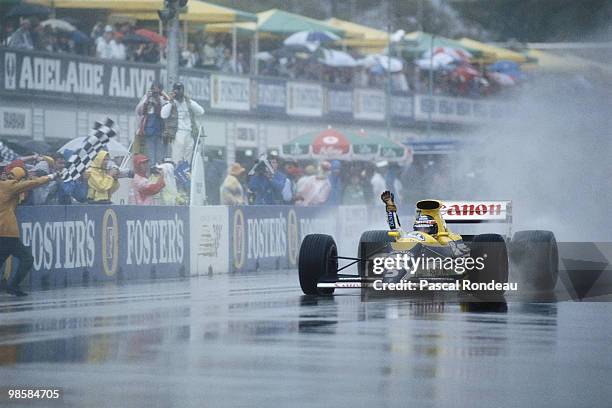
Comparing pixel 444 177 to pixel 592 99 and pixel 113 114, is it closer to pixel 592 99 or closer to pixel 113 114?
pixel 592 99

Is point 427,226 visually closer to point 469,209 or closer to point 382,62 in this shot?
point 469,209

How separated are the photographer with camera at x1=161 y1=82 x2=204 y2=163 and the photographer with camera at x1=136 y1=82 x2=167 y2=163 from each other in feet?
0.38

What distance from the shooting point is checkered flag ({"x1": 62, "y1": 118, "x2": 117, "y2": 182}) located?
2303 cm

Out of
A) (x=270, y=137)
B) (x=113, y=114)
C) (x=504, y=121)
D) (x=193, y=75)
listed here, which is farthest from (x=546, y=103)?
(x=113, y=114)

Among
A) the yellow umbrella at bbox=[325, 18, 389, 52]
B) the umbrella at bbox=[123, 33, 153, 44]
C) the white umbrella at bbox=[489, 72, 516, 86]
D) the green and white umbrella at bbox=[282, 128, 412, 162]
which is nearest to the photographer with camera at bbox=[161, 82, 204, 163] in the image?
the umbrella at bbox=[123, 33, 153, 44]

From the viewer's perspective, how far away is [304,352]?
39.0 feet

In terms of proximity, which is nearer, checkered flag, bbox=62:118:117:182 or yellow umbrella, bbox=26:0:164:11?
checkered flag, bbox=62:118:117:182

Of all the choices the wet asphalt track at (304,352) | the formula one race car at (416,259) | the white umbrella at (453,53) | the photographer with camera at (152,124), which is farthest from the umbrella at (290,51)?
the formula one race car at (416,259)

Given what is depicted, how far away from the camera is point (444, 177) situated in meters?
44.2

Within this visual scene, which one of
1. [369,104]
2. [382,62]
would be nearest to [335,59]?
[382,62]

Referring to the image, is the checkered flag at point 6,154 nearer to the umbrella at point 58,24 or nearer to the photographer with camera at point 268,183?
the photographer with camera at point 268,183

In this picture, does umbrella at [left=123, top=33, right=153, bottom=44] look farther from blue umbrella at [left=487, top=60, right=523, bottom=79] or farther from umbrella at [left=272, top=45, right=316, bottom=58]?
blue umbrella at [left=487, top=60, right=523, bottom=79]

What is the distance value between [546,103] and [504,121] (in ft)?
6.55

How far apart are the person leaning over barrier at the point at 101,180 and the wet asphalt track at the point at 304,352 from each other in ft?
14.9
